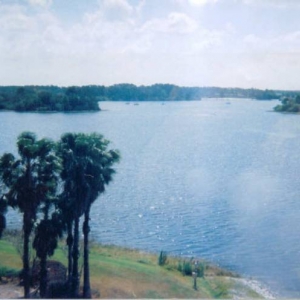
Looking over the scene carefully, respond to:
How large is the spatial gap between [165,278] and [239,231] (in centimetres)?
624

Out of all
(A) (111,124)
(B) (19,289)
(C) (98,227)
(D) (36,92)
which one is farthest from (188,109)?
(B) (19,289)

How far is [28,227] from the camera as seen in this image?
34.6ft

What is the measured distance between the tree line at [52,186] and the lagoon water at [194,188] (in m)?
5.72

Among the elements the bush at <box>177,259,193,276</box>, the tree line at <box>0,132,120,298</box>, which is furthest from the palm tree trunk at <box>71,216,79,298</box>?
the bush at <box>177,259,193,276</box>

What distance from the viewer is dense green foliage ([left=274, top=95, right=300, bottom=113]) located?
111 ft

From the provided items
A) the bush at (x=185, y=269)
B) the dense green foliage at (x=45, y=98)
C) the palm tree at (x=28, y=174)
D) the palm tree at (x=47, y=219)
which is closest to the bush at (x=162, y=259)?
the bush at (x=185, y=269)

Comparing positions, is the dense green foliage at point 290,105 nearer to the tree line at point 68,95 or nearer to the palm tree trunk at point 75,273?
the tree line at point 68,95

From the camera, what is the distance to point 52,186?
10.4 meters

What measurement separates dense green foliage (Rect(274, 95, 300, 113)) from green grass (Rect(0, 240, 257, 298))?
20.9 m

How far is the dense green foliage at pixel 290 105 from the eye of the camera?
33781mm

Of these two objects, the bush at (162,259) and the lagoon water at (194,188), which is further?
the lagoon water at (194,188)

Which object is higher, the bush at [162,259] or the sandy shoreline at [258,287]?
the bush at [162,259]

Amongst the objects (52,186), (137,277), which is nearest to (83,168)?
(52,186)

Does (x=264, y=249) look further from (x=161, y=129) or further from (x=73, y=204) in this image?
(x=161, y=129)
